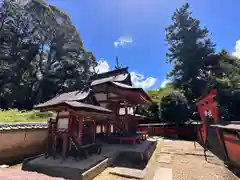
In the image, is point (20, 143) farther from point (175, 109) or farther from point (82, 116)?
point (175, 109)

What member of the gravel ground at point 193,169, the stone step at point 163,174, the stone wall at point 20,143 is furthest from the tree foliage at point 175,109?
the stone wall at point 20,143

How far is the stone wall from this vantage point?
22.2 feet

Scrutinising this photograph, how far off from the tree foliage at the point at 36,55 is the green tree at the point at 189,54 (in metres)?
14.3

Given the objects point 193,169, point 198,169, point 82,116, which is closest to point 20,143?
point 82,116

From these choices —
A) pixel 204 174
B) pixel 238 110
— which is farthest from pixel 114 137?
pixel 238 110

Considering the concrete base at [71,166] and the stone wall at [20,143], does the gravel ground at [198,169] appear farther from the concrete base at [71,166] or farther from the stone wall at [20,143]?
the stone wall at [20,143]

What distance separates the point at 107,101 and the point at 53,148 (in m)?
4.67

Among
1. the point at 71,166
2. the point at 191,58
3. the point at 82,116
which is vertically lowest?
the point at 71,166

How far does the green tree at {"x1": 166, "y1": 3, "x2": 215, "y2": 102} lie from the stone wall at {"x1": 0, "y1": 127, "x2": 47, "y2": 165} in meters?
18.1

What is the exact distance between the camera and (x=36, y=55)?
24578 mm

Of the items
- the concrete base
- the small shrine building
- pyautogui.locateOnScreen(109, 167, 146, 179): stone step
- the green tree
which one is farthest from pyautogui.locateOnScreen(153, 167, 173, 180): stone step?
the green tree

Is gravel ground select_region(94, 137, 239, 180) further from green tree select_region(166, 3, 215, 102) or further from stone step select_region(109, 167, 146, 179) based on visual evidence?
green tree select_region(166, 3, 215, 102)

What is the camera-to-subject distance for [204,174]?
5566 millimetres

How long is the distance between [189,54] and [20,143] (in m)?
21.4
